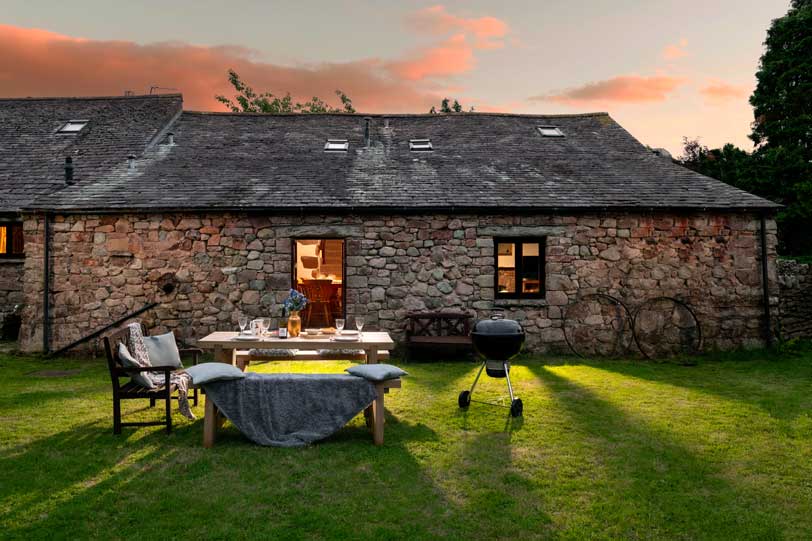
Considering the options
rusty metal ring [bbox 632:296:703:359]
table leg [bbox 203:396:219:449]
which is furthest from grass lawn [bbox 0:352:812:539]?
rusty metal ring [bbox 632:296:703:359]

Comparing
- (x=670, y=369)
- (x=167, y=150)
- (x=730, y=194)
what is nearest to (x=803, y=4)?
(x=730, y=194)

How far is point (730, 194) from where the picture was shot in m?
11.0

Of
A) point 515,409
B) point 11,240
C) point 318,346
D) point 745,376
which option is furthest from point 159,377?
point 11,240

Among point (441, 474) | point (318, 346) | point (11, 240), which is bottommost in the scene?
point (441, 474)

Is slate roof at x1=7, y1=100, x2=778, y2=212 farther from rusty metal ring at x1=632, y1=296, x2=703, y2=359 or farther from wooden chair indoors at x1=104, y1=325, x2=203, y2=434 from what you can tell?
wooden chair indoors at x1=104, y1=325, x2=203, y2=434

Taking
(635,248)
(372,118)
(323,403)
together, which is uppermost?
(372,118)

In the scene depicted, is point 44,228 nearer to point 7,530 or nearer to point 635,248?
point 7,530

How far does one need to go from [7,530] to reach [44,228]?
28.5ft

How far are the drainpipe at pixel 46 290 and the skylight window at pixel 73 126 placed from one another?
5.39 metres

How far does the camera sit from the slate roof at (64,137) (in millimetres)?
12359

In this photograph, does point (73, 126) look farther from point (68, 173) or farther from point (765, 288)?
point (765, 288)

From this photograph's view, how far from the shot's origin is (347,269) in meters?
10.5

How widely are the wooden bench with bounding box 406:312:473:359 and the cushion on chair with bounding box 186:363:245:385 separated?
4907mm

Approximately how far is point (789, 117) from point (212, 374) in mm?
20295
